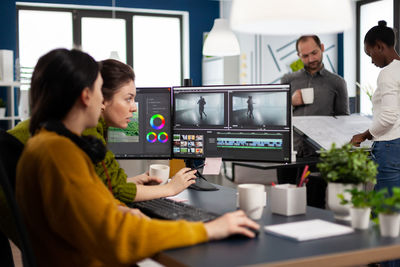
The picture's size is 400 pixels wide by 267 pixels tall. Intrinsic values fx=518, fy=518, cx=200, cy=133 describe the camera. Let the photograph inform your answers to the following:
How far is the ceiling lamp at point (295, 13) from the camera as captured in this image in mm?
1380

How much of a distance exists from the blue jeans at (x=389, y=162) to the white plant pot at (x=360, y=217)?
5.00ft

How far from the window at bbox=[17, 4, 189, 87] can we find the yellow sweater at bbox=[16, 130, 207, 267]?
6301mm

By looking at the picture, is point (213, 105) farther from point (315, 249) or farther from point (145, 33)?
point (145, 33)

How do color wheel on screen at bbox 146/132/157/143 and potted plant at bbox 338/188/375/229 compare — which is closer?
potted plant at bbox 338/188/375/229

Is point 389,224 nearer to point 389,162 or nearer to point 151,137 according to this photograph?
point 151,137

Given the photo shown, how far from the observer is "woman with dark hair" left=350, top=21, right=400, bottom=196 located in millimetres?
2816

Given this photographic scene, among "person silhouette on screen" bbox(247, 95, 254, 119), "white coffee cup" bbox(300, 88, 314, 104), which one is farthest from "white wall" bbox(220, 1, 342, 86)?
"person silhouette on screen" bbox(247, 95, 254, 119)

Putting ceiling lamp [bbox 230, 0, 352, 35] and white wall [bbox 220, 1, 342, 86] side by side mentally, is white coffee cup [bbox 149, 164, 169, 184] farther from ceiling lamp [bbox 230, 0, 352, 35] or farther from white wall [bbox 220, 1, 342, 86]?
white wall [bbox 220, 1, 342, 86]

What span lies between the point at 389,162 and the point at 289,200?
141 centimetres

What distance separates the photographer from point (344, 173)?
1.56 metres

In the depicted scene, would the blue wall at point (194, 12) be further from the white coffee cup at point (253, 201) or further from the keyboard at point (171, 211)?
the white coffee cup at point (253, 201)

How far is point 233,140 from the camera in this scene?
2309mm

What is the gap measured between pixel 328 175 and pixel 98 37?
→ 6.68 meters

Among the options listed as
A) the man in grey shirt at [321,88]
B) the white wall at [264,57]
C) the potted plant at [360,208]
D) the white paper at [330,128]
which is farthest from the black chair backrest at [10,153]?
the white wall at [264,57]
